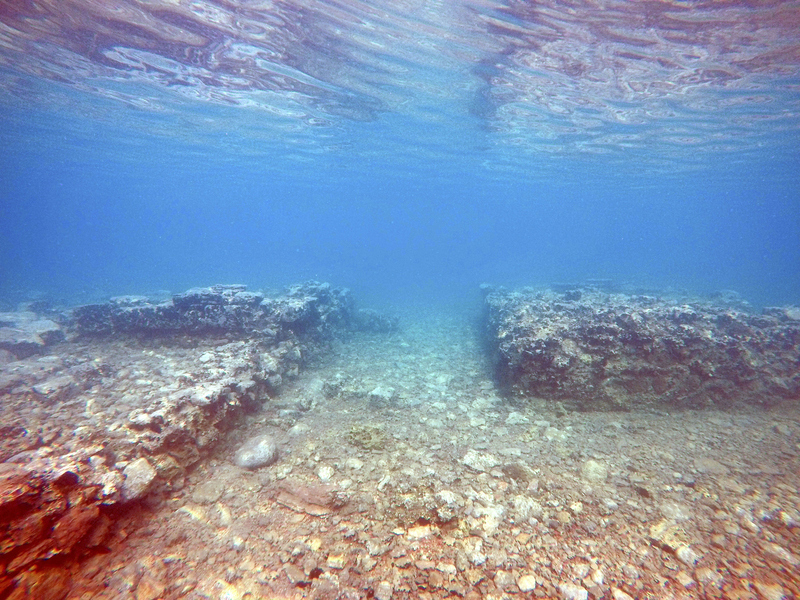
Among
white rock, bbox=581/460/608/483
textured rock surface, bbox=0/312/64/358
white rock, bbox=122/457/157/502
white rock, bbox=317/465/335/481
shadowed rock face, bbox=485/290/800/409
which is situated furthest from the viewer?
textured rock surface, bbox=0/312/64/358

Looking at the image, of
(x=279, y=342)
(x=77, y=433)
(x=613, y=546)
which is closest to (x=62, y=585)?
(x=77, y=433)

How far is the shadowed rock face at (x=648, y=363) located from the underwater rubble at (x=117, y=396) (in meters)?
5.73

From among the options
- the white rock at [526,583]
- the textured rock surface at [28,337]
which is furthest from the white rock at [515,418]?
the textured rock surface at [28,337]

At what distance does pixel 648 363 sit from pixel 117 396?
33.0 feet

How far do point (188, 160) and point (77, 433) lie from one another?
37633 mm

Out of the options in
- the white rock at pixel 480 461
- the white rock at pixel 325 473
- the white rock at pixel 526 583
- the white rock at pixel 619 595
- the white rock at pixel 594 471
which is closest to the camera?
the white rock at pixel 619 595

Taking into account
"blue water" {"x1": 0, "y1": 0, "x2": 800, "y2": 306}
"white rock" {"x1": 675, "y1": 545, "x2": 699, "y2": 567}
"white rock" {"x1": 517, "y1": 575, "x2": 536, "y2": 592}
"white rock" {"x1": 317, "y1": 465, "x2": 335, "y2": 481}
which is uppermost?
"blue water" {"x1": 0, "y1": 0, "x2": 800, "y2": 306}

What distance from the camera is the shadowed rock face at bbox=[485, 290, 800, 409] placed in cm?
628

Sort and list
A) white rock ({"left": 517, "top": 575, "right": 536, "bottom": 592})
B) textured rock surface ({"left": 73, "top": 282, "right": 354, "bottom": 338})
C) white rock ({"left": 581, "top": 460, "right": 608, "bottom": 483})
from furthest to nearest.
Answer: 1. textured rock surface ({"left": 73, "top": 282, "right": 354, "bottom": 338})
2. white rock ({"left": 581, "top": 460, "right": 608, "bottom": 483})
3. white rock ({"left": 517, "top": 575, "right": 536, "bottom": 592})

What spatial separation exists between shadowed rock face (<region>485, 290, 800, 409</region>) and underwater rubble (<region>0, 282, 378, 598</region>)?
573cm

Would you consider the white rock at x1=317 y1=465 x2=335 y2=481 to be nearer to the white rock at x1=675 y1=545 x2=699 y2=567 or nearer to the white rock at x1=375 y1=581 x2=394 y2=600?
the white rock at x1=375 y1=581 x2=394 y2=600

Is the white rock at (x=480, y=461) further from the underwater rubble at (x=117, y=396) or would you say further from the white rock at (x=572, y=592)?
the underwater rubble at (x=117, y=396)

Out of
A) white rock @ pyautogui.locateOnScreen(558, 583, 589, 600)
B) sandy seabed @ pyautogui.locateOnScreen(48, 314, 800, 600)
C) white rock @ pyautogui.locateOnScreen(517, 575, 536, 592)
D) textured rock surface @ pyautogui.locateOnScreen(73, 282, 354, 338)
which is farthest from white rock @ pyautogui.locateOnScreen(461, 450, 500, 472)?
textured rock surface @ pyautogui.locateOnScreen(73, 282, 354, 338)

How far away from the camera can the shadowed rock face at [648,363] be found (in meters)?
6.28
